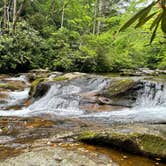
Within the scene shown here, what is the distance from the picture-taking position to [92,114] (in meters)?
8.50

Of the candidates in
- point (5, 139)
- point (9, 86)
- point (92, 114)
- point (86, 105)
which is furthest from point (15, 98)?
point (5, 139)

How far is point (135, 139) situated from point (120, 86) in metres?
5.79

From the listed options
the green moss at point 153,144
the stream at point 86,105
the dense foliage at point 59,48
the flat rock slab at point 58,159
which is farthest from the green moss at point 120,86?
the flat rock slab at point 58,159

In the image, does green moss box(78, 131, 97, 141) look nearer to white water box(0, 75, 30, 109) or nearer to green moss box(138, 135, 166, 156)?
green moss box(138, 135, 166, 156)

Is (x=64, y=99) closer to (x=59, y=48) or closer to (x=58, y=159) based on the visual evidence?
(x=58, y=159)

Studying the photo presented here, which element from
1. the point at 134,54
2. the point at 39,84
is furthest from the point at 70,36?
A: the point at 39,84

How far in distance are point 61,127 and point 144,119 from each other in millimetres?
2429

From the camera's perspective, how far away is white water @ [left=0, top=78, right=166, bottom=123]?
26.6 feet

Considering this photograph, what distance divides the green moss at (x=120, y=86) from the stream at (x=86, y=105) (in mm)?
345

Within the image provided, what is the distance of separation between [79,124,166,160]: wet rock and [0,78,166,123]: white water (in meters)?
2.77

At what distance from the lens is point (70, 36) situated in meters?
20.6

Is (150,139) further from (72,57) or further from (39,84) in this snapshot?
(72,57)

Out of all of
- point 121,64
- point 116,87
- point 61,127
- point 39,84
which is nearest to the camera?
point 61,127

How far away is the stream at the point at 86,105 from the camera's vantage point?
25.8ft
